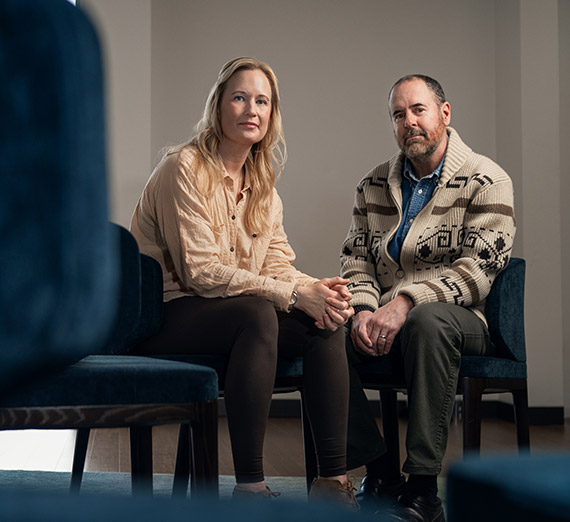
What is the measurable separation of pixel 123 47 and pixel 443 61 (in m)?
1.89

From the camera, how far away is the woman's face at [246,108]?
226 centimetres

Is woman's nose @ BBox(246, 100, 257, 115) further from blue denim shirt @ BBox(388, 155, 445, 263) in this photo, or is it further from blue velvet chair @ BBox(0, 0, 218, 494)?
blue velvet chair @ BBox(0, 0, 218, 494)

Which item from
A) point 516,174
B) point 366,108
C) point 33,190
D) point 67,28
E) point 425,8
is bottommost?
point 33,190

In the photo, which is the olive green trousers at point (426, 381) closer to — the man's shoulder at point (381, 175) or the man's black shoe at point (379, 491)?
the man's black shoe at point (379, 491)

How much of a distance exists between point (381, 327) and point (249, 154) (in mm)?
668

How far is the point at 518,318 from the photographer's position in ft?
7.20

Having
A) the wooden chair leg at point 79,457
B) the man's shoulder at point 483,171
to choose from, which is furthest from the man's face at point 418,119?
the wooden chair leg at point 79,457

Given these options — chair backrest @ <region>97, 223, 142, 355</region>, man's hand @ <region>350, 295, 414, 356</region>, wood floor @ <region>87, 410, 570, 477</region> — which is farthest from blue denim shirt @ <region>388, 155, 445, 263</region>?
chair backrest @ <region>97, 223, 142, 355</region>

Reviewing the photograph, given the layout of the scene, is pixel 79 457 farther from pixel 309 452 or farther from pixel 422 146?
pixel 422 146

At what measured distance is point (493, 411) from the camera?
4461 millimetres

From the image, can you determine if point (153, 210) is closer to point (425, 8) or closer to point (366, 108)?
point (366, 108)

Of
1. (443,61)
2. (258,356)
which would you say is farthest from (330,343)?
(443,61)

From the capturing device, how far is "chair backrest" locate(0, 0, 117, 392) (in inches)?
23.4

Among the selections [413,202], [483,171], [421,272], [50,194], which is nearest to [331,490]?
[421,272]
